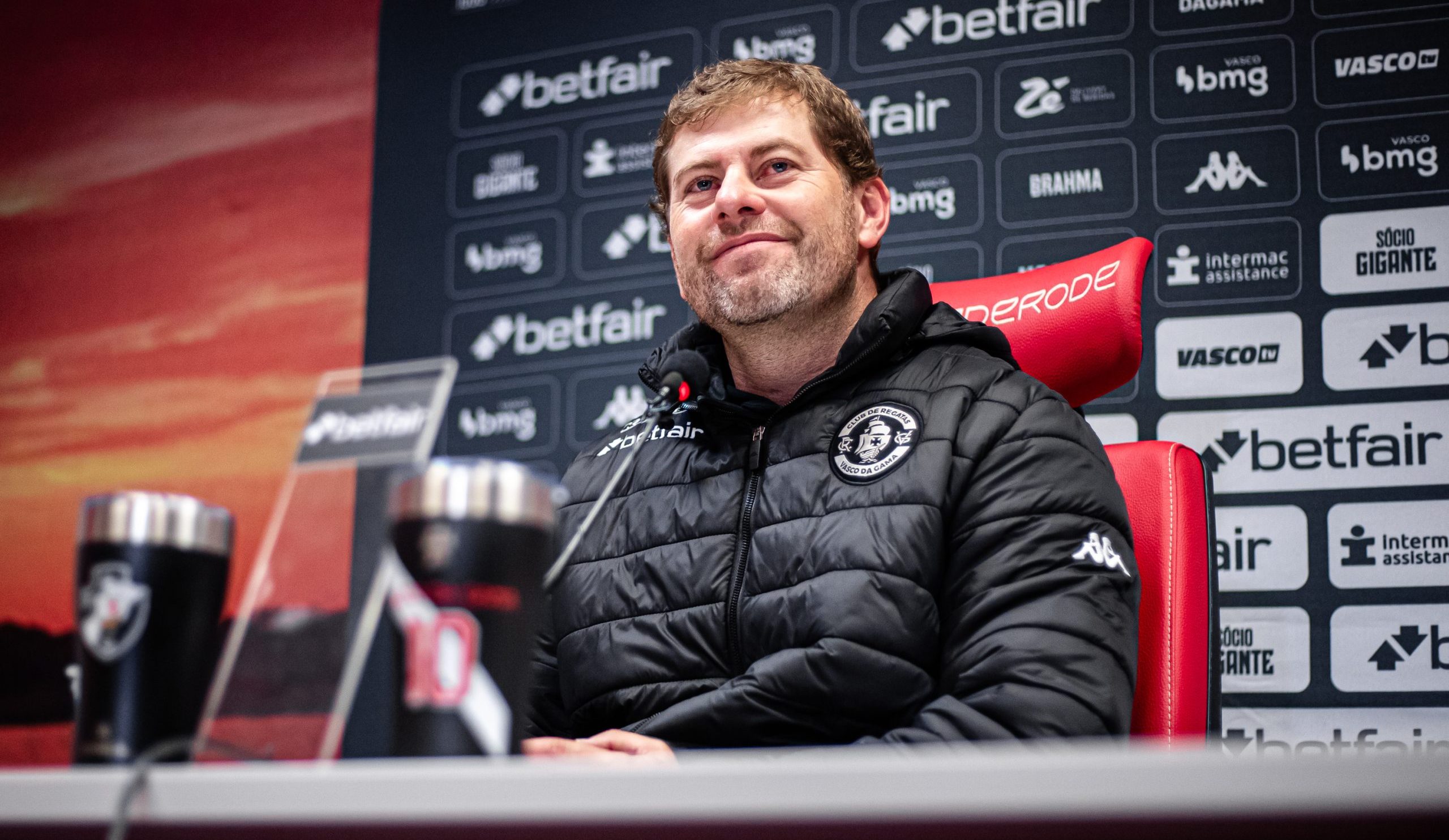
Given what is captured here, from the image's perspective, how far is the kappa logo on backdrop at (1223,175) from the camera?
2088 millimetres

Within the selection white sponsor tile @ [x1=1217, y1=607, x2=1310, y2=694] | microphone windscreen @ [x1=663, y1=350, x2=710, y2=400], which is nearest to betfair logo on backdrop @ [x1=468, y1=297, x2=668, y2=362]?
microphone windscreen @ [x1=663, y1=350, x2=710, y2=400]

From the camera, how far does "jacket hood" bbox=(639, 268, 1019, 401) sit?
146 centimetres

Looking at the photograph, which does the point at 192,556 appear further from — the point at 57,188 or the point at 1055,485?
the point at 57,188

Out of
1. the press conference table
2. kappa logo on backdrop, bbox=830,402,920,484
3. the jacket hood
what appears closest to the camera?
the press conference table

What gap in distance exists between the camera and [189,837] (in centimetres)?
44

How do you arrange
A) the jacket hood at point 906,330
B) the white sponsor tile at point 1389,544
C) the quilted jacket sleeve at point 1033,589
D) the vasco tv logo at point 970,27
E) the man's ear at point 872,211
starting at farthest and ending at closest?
the vasco tv logo at point 970,27 < the white sponsor tile at point 1389,544 < the man's ear at point 872,211 < the jacket hood at point 906,330 < the quilted jacket sleeve at point 1033,589

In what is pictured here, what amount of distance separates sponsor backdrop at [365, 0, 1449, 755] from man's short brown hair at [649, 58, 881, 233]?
56 centimetres

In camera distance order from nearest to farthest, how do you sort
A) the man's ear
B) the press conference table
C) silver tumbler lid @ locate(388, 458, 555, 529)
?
the press conference table, silver tumbler lid @ locate(388, 458, 555, 529), the man's ear

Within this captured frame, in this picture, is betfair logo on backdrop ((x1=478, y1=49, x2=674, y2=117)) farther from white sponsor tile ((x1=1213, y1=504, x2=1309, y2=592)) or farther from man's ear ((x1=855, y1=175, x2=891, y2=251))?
white sponsor tile ((x1=1213, y1=504, x2=1309, y2=592))

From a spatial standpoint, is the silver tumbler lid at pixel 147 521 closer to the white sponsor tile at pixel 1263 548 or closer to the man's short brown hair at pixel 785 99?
the man's short brown hair at pixel 785 99

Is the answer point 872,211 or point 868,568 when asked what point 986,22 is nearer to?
point 872,211

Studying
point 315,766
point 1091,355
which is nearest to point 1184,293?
point 1091,355

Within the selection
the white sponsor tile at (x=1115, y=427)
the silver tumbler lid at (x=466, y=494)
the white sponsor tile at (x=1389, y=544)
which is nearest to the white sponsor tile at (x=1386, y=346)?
the white sponsor tile at (x=1389, y=544)

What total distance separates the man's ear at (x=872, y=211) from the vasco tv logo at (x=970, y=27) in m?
0.67
